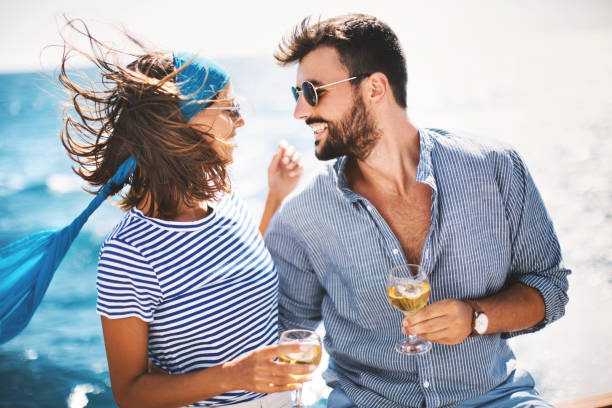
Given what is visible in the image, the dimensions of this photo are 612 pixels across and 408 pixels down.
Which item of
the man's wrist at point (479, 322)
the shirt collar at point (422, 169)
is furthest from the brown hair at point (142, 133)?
the man's wrist at point (479, 322)

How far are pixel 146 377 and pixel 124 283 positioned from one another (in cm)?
35

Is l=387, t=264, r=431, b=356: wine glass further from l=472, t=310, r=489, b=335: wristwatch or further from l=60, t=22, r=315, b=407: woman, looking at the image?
l=60, t=22, r=315, b=407: woman

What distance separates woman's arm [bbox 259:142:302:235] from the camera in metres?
2.96

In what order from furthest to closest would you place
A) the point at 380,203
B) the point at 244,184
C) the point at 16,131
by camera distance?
the point at 16,131 < the point at 244,184 < the point at 380,203

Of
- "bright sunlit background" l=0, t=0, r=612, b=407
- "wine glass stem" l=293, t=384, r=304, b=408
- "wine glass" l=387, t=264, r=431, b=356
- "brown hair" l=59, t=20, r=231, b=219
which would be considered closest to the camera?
"wine glass stem" l=293, t=384, r=304, b=408

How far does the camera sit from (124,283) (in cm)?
194

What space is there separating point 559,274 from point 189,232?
5.11ft

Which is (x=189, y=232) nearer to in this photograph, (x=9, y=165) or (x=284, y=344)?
(x=284, y=344)

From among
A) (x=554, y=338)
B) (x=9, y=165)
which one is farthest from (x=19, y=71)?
(x=554, y=338)

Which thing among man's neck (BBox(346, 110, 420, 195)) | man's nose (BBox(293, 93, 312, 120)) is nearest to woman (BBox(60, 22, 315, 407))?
man's nose (BBox(293, 93, 312, 120))

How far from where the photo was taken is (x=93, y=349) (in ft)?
20.7

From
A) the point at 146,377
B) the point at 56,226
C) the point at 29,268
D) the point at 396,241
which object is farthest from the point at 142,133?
the point at 56,226

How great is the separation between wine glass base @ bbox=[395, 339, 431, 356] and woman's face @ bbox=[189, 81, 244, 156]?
41.2 inches

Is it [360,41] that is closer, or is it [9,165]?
[360,41]
